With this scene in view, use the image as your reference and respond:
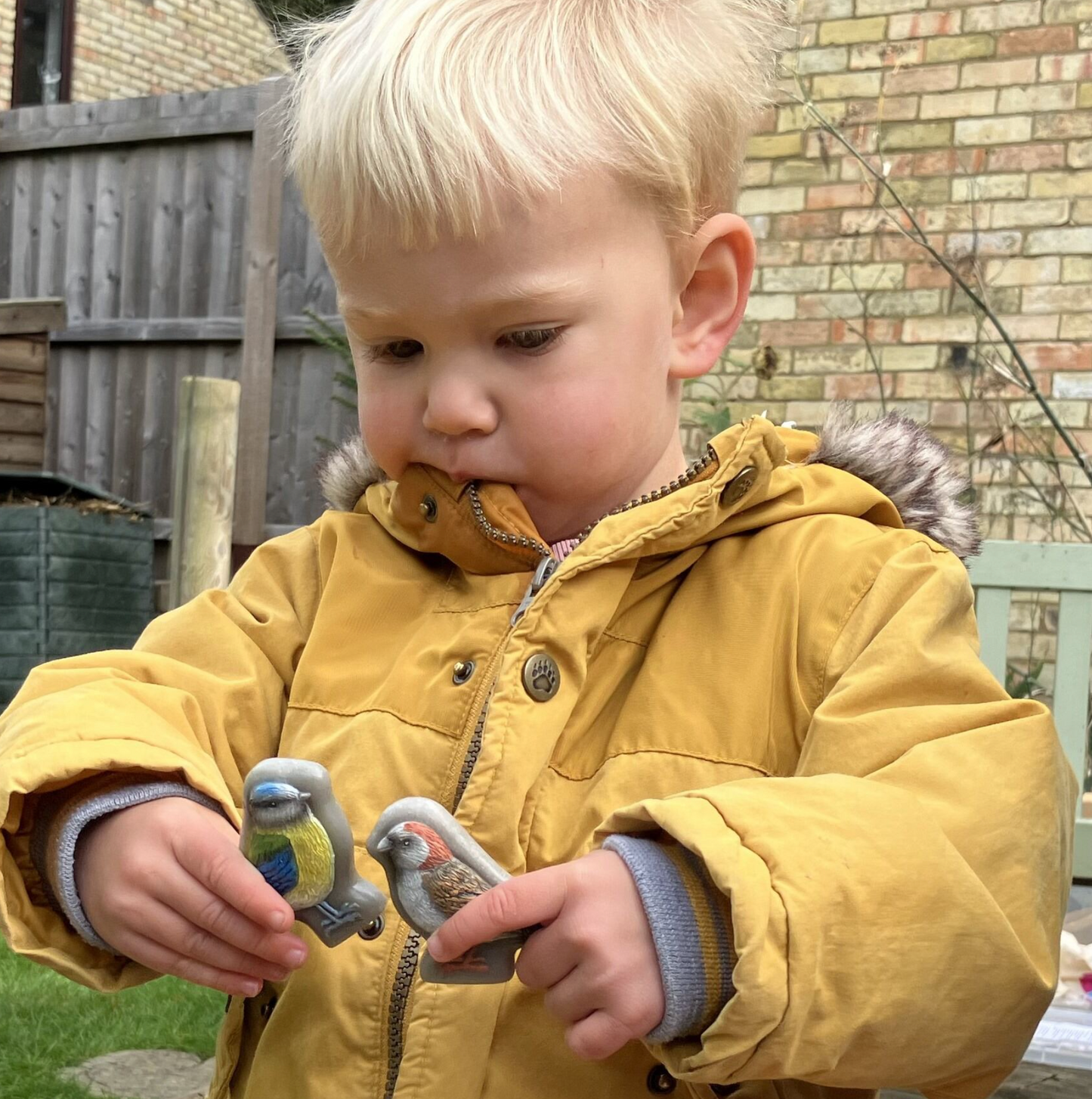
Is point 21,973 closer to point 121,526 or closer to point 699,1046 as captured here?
point 699,1046

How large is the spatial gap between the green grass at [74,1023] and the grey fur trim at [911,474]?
1823 millimetres

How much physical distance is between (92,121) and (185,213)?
80 cm

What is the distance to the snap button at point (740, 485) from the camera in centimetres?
132

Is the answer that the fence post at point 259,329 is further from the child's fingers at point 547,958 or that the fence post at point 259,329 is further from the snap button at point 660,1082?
Result: the child's fingers at point 547,958

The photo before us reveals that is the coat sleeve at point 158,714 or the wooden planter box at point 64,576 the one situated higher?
the coat sleeve at point 158,714

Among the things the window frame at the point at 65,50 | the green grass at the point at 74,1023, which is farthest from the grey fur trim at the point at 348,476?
the window frame at the point at 65,50

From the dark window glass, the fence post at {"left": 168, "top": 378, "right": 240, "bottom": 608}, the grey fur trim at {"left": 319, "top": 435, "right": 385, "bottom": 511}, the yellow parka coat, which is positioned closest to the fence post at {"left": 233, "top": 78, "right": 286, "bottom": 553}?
the fence post at {"left": 168, "top": 378, "right": 240, "bottom": 608}

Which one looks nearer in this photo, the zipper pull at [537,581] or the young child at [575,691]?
the young child at [575,691]

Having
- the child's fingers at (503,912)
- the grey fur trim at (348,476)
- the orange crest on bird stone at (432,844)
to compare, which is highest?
the grey fur trim at (348,476)

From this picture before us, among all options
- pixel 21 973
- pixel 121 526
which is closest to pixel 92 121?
pixel 121 526

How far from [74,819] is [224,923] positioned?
19cm

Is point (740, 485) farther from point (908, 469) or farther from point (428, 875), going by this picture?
point (428, 875)

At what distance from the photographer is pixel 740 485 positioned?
1321mm

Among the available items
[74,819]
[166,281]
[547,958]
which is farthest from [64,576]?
[547,958]
